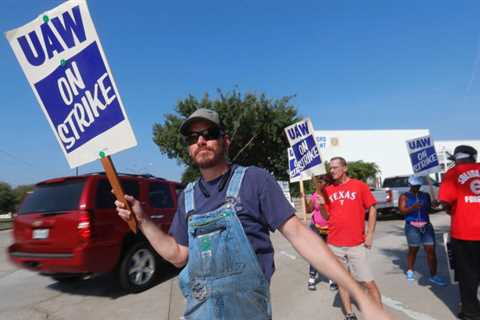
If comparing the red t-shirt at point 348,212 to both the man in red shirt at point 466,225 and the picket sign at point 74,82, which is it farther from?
the picket sign at point 74,82

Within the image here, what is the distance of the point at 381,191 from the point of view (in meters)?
16.4

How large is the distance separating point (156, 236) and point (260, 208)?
681mm

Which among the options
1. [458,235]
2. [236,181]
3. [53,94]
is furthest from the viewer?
[458,235]

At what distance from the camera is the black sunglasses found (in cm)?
204

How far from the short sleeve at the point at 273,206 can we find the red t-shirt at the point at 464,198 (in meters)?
3.52

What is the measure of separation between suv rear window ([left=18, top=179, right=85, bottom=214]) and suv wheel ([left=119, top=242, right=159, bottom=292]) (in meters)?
1.22

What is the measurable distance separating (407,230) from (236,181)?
5.48 metres

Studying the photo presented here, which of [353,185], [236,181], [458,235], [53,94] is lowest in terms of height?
[458,235]

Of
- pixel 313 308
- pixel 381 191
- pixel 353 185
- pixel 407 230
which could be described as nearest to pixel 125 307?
pixel 313 308

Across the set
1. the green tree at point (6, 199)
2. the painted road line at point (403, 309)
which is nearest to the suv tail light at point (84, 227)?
the painted road line at point (403, 309)

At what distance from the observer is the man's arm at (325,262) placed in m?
1.41

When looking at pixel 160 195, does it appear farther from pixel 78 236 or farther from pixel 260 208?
pixel 260 208

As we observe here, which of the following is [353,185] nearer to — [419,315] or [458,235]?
[458,235]

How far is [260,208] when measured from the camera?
6.00 ft
